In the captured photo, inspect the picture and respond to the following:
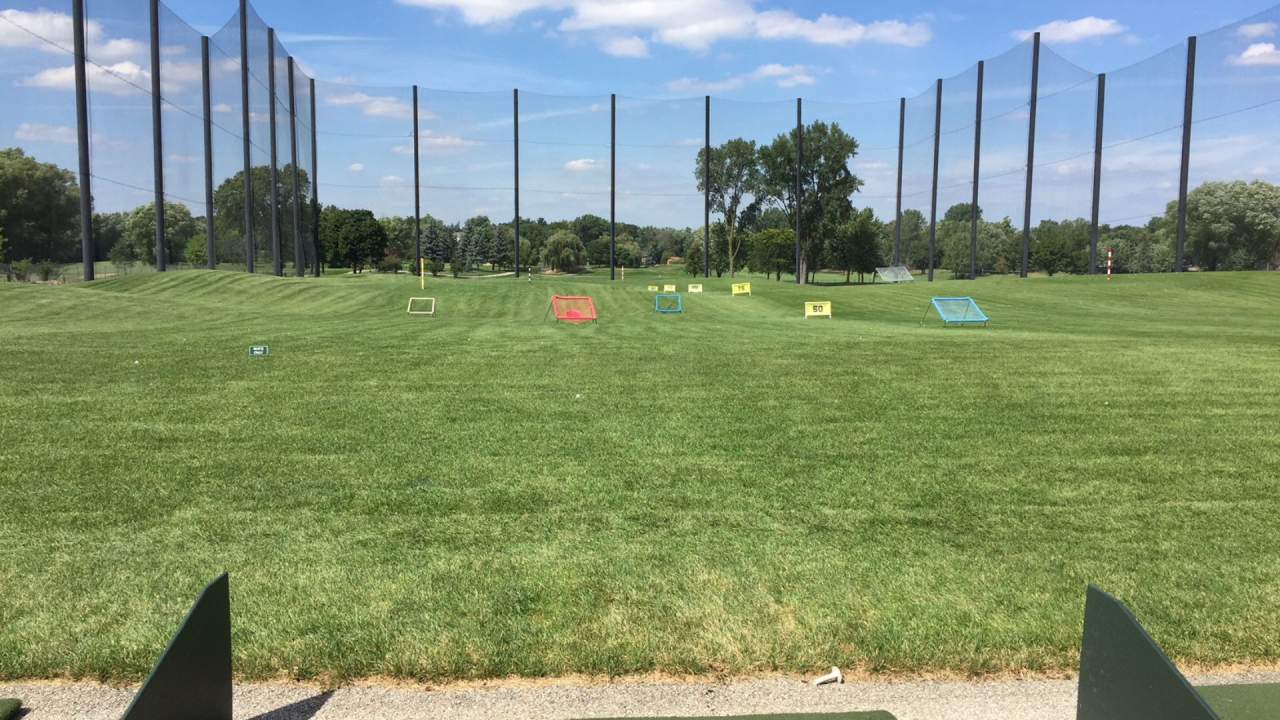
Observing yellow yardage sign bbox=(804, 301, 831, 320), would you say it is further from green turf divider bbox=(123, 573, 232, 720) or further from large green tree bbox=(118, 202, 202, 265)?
large green tree bbox=(118, 202, 202, 265)

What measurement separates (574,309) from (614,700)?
2239 cm

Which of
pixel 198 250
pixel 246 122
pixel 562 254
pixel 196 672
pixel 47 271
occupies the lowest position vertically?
pixel 196 672

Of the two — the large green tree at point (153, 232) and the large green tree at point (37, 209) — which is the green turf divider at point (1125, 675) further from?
the large green tree at point (37, 209)

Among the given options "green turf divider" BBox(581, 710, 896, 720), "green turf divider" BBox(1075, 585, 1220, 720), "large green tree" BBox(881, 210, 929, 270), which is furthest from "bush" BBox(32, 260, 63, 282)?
"large green tree" BBox(881, 210, 929, 270)

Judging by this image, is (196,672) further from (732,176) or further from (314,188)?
(732,176)

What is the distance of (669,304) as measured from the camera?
29.2 m

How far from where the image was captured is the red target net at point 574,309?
20.9m

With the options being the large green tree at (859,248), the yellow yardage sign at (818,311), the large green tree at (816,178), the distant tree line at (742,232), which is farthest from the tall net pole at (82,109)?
the large green tree at (859,248)

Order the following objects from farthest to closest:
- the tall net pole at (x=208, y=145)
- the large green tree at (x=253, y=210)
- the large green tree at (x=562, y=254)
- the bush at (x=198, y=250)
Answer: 1. the large green tree at (x=562, y=254)
2. the large green tree at (x=253, y=210)
3. the bush at (x=198, y=250)
4. the tall net pole at (x=208, y=145)

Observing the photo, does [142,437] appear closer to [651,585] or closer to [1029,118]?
[651,585]

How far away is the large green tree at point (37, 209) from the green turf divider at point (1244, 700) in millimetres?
36020

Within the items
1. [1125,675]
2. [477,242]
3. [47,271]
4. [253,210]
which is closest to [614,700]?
[1125,675]

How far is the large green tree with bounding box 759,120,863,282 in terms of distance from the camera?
61.6 meters

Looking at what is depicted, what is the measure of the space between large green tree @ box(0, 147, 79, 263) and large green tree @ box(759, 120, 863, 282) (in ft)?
146
